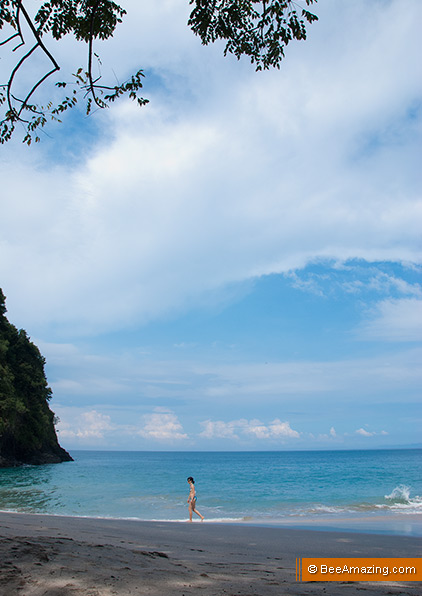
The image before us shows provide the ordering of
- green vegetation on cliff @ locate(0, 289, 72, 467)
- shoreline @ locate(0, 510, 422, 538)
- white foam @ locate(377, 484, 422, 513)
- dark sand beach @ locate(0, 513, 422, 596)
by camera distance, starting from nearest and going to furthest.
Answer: dark sand beach @ locate(0, 513, 422, 596)
shoreline @ locate(0, 510, 422, 538)
white foam @ locate(377, 484, 422, 513)
green vegetation on cliff @ locate(0, 289, 72, 467)

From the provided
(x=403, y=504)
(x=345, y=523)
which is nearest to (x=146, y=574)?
(x=345, y=523)

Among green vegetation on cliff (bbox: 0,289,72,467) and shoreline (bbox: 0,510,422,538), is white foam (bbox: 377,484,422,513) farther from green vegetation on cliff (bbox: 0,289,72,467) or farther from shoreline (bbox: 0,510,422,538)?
green vegetation on cliff (bbox: 0,289,72,467)

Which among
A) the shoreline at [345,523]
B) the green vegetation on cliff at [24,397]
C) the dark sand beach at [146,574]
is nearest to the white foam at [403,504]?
the shoreline at [345,523]

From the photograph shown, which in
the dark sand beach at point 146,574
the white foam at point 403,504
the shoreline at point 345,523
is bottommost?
the white foam at point 403,504

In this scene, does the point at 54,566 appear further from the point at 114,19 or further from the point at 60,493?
the point at 60,493

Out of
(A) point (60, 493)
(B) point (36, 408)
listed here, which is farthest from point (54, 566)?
(B) point (36, 408)

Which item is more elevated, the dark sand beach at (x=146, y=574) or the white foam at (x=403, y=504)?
the dark sand beach at (x=146, y=574)

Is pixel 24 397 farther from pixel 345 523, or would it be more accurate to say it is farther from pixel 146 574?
pixel 146 574

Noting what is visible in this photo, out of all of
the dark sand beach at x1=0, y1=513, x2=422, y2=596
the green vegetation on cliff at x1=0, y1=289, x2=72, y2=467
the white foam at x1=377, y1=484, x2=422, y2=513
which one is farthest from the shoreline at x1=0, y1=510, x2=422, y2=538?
the green vegetation on cliff at x1=0, y1=289, x2=72, y2=467

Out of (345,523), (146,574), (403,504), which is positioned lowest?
(403,504)

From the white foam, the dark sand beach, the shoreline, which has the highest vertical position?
the dark sand beach

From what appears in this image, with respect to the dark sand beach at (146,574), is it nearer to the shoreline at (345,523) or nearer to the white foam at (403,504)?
the shoreline at (345,523)

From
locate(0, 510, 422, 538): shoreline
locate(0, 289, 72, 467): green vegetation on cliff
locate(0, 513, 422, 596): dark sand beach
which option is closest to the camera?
locate(0, 513, 422, 596): dark sand beach

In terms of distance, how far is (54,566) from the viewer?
13.8 ft
